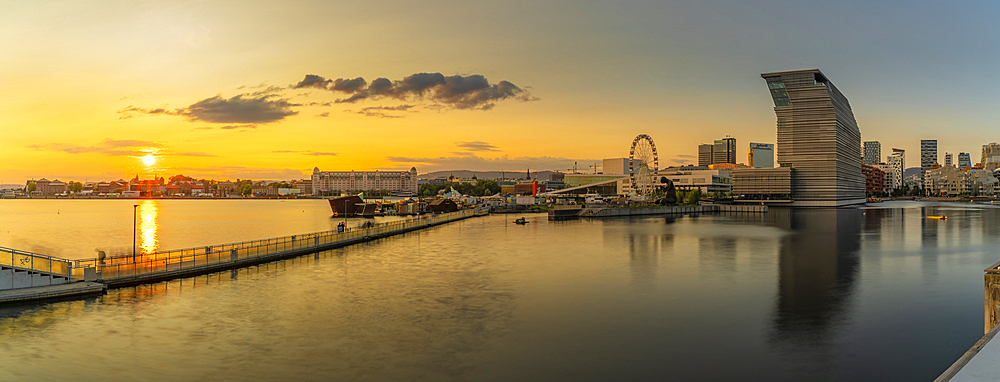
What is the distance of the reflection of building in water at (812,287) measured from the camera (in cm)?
2536

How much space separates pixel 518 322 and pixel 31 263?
25.2 m

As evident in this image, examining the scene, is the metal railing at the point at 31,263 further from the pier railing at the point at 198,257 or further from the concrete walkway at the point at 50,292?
the concrete walkway at the point at 50,292

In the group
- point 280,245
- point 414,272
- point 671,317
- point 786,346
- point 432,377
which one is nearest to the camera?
point 432,377

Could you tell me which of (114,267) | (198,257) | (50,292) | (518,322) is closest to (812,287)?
(518,322)

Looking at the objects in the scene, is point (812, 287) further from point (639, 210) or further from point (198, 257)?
point (639, 210)

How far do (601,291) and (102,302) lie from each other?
90.5 feet

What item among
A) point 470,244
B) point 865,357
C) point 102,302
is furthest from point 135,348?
point 470,244

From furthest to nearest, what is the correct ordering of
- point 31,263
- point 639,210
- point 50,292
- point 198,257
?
point 639,210
point 198,257
point 31,263
point 50,292

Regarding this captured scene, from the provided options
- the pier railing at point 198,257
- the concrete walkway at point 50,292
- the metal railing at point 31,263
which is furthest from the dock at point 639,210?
the metal railing at point 31,263

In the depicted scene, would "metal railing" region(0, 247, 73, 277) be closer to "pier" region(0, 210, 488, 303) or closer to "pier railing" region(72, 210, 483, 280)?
"pier" region(0, 210, 488, 303)

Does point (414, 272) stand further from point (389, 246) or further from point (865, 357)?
point (865, 357)

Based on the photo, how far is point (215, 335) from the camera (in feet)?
77.8

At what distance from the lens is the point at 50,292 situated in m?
28.4

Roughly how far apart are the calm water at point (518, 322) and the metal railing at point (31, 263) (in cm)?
278
